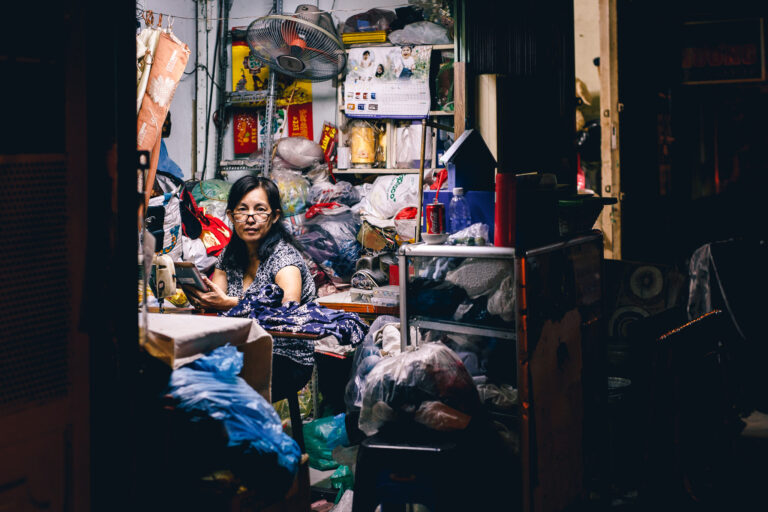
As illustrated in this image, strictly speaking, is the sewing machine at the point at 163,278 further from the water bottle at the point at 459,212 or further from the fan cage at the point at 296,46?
the fan cage at the point at 296,46

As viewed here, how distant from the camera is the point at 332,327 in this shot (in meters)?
2.74

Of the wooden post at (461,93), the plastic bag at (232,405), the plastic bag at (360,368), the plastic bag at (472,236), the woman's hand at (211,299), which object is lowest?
the plastic bag at (360,368)

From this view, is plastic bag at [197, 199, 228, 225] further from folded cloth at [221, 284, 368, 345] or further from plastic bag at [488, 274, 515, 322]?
plastic bag at [488, 274, 515, 322]

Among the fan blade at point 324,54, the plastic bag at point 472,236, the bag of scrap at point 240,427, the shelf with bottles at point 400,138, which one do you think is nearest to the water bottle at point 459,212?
→ the plastic bag at point 472,236

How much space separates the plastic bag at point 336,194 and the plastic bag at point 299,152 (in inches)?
10.8

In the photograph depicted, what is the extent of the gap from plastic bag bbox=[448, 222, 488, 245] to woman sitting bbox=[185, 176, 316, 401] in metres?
1.01

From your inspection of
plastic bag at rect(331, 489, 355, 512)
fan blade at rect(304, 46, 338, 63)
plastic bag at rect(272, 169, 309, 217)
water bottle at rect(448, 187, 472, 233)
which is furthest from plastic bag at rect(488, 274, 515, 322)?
plastic bag at rect(272, 169, 309, 217)

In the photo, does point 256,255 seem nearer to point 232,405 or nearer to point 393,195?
point 393,195

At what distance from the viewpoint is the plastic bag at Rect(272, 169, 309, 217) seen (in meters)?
5.37
